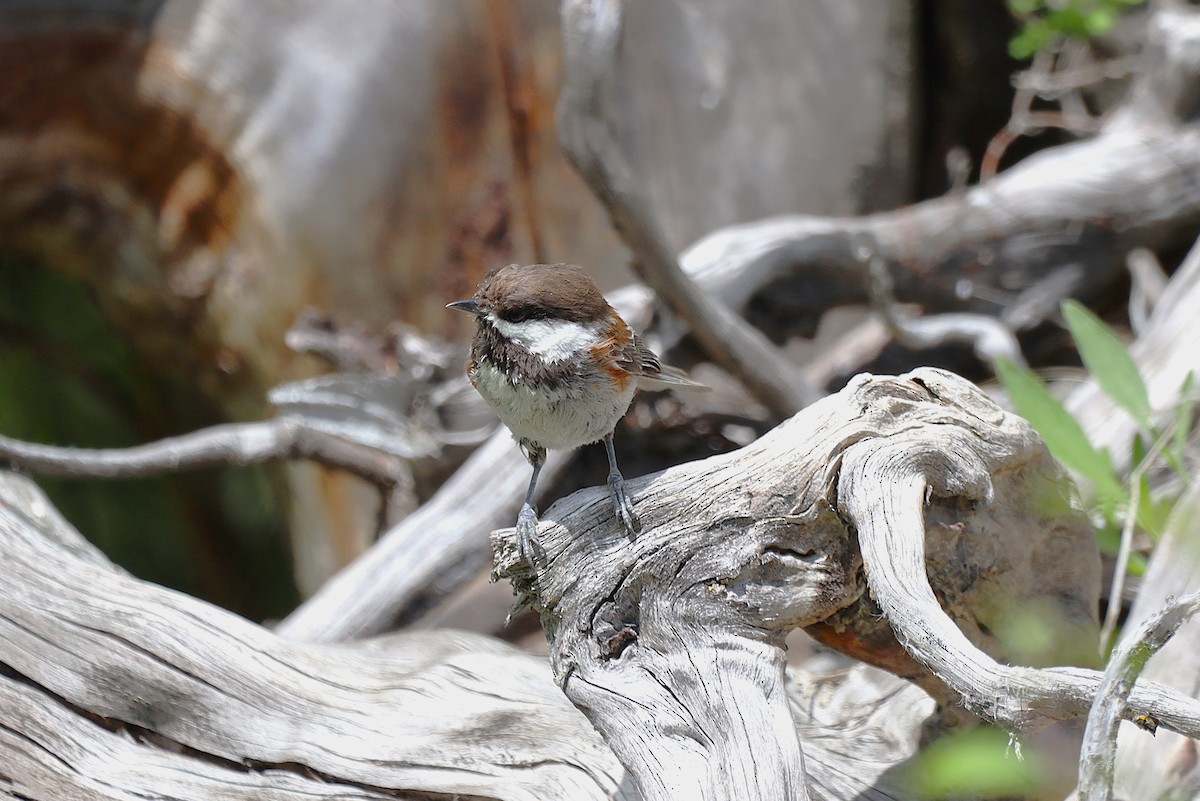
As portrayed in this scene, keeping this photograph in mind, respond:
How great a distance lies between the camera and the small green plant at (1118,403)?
9.54 feet

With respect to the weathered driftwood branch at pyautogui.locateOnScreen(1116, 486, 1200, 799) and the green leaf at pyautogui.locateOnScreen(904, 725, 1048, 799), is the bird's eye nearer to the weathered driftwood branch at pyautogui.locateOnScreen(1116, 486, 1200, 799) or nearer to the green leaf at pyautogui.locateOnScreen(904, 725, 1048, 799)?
the green leaf at pyautogui.locateOnScreen(904, 725, 1048, 799)

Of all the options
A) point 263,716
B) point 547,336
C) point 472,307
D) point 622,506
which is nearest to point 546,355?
point 547,336

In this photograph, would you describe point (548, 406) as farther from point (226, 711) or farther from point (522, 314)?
point (226, 711)

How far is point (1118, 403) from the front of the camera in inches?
118

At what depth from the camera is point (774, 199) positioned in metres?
5.23

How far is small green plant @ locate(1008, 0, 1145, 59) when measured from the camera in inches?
197

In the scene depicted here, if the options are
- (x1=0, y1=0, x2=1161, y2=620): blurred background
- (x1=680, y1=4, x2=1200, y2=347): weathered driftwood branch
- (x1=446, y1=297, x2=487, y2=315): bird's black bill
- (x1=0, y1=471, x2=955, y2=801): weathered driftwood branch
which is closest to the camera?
(x1=446, y1=297, x2=487, y2=315): bird's black bill

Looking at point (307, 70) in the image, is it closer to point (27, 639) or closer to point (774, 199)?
point (774, 199)

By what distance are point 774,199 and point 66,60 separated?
3.48 metres

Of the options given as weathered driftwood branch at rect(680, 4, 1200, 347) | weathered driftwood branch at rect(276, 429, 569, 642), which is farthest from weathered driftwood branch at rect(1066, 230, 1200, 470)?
weathered driftwood branch at rect(276, 429, 569, 642)

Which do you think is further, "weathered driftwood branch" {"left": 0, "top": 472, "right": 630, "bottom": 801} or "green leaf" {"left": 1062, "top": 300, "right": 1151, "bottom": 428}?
"green leaf" {"left": 1062, "top": 300, "right": 1151, "bottom": 428}

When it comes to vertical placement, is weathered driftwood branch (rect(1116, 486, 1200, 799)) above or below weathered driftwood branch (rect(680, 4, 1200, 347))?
below

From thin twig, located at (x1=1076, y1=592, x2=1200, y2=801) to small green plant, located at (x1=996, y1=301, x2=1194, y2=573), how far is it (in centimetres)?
163

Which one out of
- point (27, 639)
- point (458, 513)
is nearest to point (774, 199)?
point (458, 513)
